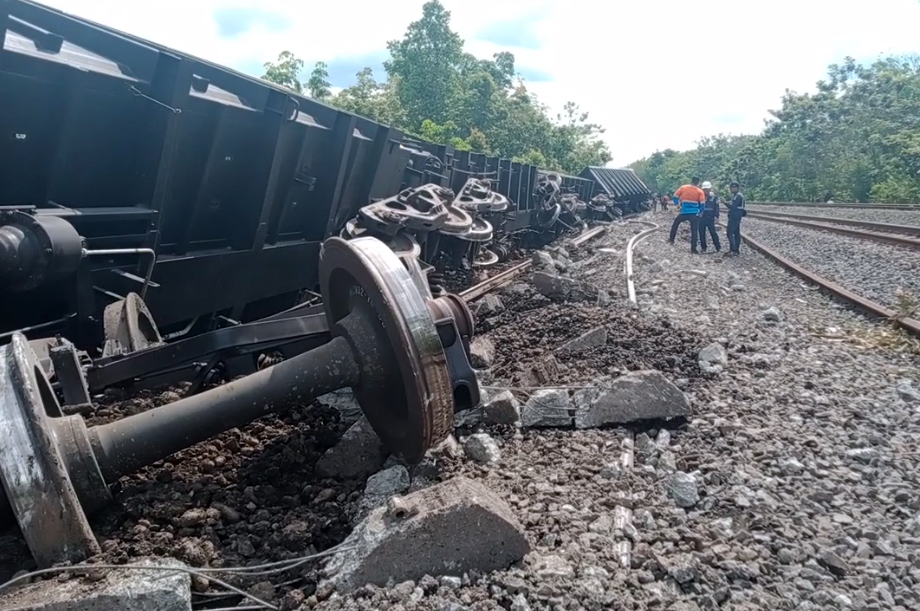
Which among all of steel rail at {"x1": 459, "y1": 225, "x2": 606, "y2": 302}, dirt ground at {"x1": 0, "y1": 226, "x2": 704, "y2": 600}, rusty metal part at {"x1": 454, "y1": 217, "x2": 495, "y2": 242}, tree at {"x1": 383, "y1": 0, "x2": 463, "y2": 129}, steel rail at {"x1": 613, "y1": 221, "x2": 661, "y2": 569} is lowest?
dirt ground at {"x1": 0, "y1": 226, "x2": 704, "y2": 600}

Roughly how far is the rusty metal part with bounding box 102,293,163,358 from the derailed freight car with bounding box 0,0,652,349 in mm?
251

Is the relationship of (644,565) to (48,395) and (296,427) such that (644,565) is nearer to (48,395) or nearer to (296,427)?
(296,427)

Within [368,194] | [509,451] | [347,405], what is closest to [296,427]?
[347,405]

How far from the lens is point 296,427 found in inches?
134

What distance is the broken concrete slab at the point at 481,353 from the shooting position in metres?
4.63

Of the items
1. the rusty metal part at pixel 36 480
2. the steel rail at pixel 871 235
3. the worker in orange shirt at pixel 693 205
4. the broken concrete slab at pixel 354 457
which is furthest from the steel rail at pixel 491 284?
the steel rail at pixel 871 235

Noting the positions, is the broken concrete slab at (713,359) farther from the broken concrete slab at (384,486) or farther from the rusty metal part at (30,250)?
the rusty metal part at (30,250)

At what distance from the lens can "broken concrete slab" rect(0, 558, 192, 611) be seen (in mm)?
1866

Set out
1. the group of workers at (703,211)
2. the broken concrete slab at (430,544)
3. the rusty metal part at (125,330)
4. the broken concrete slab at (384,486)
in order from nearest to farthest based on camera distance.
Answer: the broken concrete slab at (430,544) < the broken concrete slab at (384,486) < the rusty metal part at (125,330) < the group of workers at (703,211)

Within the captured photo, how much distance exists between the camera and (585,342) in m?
4.97

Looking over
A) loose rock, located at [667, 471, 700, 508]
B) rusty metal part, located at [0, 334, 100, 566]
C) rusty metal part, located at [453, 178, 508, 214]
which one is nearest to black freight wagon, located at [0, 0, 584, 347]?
rusty metal part, located at [0, 334, 100, 566]

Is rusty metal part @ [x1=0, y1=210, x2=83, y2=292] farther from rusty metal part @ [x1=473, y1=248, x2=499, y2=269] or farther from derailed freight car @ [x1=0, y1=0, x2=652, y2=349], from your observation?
rusty metal part @ [x1=473, y1=248, x2=499, y2=269]

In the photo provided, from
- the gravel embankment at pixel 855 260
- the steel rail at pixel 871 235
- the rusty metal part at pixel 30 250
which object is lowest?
the rusty metal part at pixel 30 250

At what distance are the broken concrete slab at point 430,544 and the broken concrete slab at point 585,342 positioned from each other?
2.72 m
